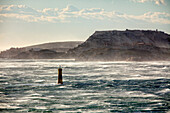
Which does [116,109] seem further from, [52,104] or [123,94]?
[123,94]

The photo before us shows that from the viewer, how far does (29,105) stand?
26.0m

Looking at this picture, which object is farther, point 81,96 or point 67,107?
point 81,96

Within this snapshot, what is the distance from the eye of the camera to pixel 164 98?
29438 mm

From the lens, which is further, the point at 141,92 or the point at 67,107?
the point at 141,92

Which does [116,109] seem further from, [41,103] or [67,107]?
[41,103]

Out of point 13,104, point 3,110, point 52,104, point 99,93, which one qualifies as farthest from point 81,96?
point 3,110

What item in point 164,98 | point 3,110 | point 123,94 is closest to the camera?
point 3,110

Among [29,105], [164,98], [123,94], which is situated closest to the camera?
[29,105]

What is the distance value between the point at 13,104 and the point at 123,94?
11.1 metres

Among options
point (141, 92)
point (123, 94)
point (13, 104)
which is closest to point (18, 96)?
point (13, 104)

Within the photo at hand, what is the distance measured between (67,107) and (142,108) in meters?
5.61

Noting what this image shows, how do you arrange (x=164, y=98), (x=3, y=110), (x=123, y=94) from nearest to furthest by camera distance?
(x=3, y=110) < (x=164, y=98) < (x=123, y=94)

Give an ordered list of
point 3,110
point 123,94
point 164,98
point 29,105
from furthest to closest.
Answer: point 123,94
point 164,98
point 29,105
point 3,110

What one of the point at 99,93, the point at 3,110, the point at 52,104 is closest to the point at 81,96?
the point at 99,93
